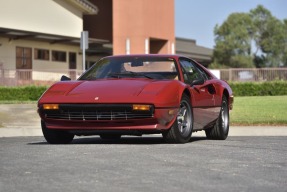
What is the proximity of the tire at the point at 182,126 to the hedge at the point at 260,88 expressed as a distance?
23221 mm

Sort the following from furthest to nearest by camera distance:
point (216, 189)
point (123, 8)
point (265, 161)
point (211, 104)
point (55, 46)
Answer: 1. point (123, 8)
2. point (55, 46)
3. point (211, 104)
4. point (265, 161)
5. point (216, 189)

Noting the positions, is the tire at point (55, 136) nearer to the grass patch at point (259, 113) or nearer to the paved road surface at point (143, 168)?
the paved road surface at point (143, 168)

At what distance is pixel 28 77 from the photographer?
3600 cm

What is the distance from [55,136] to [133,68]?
155cm

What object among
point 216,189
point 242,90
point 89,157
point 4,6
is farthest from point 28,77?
point 216,189

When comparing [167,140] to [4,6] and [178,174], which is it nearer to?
[178,174]

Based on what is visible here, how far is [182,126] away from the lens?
34.7 feet

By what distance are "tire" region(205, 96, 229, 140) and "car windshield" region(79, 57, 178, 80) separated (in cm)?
129

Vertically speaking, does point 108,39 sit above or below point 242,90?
above

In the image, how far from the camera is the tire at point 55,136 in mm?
10516

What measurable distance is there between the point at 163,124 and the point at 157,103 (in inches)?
11.7

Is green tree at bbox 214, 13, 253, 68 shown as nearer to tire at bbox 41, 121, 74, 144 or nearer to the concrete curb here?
the concrete curb

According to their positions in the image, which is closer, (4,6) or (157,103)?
(157,103)

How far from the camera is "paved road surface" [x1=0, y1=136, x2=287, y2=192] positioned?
6.12 m
